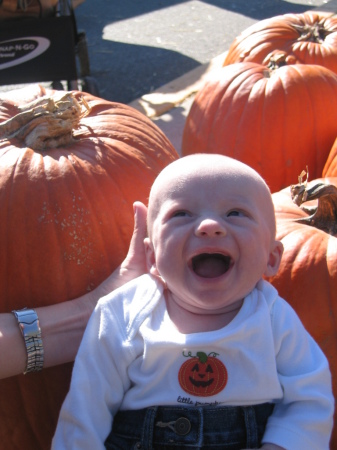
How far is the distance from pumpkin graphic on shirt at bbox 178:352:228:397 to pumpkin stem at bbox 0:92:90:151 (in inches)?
31.0

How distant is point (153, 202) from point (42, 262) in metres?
0.37

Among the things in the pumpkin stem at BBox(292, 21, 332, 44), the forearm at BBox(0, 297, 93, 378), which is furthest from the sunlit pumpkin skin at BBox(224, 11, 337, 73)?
the forearm at BBox(0, 297, 93, 378)

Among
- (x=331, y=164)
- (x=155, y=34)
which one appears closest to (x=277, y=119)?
(x=331, y=164)

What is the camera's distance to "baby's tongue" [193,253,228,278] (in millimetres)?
1393

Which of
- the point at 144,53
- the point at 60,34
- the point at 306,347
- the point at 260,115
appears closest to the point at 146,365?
the point at 306,347

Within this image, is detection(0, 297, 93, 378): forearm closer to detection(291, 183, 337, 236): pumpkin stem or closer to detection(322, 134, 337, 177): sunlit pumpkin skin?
detection(291, 183, 337, 236): pumpkin stem

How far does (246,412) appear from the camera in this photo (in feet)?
4.58

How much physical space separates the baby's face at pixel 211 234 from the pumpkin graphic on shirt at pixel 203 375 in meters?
0.12

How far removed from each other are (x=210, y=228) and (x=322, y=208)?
82 centimetres

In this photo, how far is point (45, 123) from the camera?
71.0 inches

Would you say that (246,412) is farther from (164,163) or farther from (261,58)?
(261,58)

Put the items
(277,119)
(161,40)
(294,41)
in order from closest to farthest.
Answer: (277,119) → (294,41) → (161,40)

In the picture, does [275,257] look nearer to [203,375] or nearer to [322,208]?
[203,375]

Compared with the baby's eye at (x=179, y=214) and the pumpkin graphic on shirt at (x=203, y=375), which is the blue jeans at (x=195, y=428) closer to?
the pumpkin graphic on shirt at (x=203, y=375)
